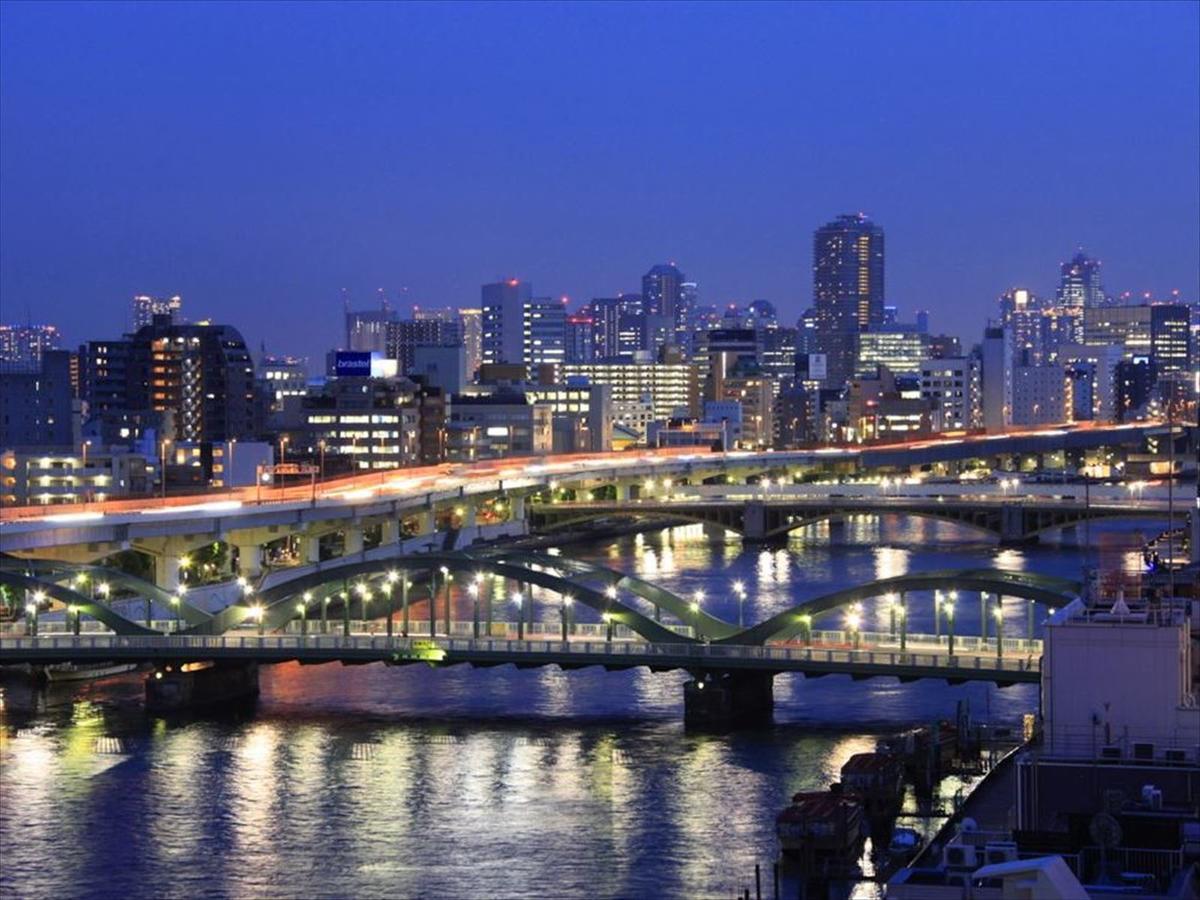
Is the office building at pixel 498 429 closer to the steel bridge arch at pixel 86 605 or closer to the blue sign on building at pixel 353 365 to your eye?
the blue sign on building at pixel 353 365

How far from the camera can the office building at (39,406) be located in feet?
284

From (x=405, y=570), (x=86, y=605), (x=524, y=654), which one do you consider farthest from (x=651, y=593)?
(x=86, y=605)

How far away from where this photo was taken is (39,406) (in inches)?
3438

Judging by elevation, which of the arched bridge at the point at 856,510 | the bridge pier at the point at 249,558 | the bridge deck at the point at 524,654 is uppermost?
the arched bridge at the point at 856,510

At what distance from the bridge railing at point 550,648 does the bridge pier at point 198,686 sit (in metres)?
0.37

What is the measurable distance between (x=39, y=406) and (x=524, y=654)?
181 ft

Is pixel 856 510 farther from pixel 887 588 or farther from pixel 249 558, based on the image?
pixel 887 588

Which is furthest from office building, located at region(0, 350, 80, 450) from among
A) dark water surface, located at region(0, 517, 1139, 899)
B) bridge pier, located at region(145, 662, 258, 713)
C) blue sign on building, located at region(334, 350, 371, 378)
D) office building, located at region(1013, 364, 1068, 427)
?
office building, located at region(1013, 364, 1068, 427)

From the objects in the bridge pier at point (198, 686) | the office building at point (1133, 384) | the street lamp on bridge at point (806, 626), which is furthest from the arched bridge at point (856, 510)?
the office building at point (1133, 384)

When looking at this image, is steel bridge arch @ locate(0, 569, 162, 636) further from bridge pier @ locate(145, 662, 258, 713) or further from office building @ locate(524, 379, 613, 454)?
office building @ locate(524, 379, 613, 454)

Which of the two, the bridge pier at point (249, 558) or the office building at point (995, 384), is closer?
the bridge pier at point (249, 558)

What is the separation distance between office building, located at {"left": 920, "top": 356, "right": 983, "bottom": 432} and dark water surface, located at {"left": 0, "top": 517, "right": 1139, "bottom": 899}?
120 metres

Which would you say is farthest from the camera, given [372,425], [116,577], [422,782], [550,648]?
[372,425]

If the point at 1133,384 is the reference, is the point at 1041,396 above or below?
below
